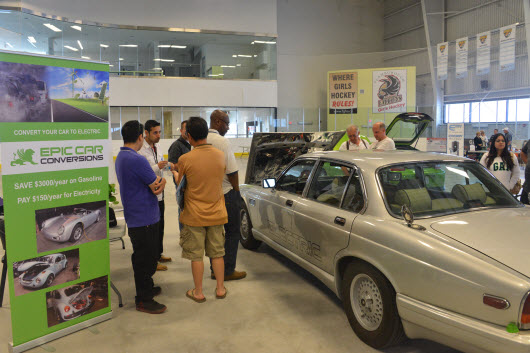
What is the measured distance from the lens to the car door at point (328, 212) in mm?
3271

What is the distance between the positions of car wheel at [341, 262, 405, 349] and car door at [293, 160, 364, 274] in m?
0.24

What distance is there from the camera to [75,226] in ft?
10.6

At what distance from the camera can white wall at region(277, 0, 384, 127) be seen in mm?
25906

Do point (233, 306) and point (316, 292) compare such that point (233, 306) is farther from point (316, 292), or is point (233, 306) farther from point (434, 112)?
point (434, 112)

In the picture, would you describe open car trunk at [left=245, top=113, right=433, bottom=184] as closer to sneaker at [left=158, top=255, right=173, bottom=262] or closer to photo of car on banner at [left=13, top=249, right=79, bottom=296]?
sneaker at [left=158, top=255, right=173, bottom=262]

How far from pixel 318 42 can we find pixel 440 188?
1008 inches

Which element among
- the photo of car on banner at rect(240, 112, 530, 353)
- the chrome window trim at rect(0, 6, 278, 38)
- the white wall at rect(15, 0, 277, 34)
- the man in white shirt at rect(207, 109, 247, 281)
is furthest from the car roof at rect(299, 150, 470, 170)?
the white wall at rect(15, 0, 277, 34)

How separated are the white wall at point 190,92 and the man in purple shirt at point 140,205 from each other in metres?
19.0

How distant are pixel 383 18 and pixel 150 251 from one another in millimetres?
28859

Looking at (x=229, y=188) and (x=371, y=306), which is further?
(x=229, y=188)

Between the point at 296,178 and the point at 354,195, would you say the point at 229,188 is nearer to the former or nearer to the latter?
the point at 296,178

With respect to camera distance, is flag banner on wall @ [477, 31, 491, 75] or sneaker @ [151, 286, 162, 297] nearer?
sneaker @ [151, 286, 162, 297]

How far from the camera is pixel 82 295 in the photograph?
334cm

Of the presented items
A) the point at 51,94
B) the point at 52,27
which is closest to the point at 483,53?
the point at 51,94
